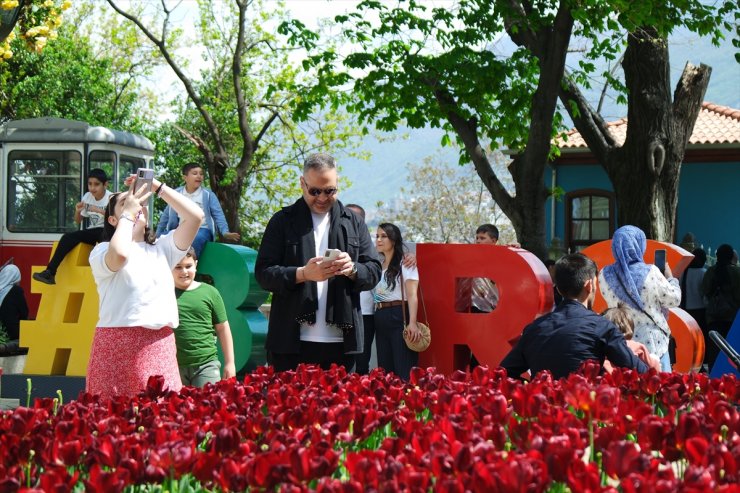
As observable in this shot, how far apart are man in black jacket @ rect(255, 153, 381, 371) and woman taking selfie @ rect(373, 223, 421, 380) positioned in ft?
9.21

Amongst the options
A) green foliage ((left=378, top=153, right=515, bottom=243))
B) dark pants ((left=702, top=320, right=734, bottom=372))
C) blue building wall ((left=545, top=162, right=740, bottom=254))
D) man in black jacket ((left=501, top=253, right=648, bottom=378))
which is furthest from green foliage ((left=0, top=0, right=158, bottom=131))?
man in black jacket ((left=501, top=253, right=648, bottom=378))

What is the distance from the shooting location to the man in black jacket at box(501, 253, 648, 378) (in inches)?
203

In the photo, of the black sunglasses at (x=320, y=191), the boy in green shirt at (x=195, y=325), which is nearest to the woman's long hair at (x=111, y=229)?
the black sunglasses at (x=320, y=191)

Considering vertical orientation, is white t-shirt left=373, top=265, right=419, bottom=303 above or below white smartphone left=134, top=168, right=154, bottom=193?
below

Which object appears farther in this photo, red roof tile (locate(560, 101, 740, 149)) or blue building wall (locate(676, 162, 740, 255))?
blue building wall (locate(676, 162, 740, 255))

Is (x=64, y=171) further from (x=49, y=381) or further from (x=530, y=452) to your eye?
(x=530, y=452)

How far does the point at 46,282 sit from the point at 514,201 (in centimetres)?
834

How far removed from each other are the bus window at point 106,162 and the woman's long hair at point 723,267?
29.9ft

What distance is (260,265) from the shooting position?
6.05 metres

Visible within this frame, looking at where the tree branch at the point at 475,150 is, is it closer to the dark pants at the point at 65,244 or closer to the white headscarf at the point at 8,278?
the white headscarf at the point at 8,278

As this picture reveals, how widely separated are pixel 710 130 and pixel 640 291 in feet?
74.8

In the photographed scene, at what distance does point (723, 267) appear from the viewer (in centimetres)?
1288

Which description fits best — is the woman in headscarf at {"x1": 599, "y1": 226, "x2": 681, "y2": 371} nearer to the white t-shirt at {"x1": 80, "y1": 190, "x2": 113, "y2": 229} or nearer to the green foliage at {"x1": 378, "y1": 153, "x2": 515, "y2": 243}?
the white t-shirt at {"x1": 80, "y1": 190, "x2": 113, "y2": 229}

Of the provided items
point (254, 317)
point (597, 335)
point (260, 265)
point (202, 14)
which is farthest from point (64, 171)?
point (202, 14)
